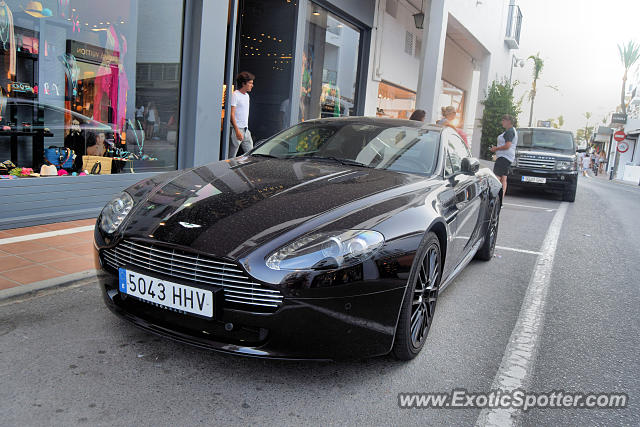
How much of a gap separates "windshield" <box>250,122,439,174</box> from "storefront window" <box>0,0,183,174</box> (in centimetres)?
309

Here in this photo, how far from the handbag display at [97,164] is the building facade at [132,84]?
0.01m

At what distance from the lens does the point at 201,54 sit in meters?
6.80

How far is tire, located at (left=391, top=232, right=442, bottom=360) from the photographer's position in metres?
2.60

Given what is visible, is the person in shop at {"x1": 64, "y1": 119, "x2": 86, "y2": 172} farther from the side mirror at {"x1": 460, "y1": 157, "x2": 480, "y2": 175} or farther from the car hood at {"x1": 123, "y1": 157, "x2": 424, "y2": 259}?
the side mirror at {"x1": 460, "y1": 157, "x2": 480, "y2": 175}

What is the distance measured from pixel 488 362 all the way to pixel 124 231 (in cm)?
207

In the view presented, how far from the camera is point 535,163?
11766mm

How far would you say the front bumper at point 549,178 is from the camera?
1155 cm

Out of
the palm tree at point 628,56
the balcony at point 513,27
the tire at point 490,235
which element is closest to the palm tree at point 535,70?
the palm tree at point 628,56

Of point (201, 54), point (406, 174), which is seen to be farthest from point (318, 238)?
point (201, 54)

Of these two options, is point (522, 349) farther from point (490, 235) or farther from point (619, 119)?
point (619, 119)

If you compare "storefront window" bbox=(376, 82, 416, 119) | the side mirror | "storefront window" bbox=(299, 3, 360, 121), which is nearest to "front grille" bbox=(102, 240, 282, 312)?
the side mirror

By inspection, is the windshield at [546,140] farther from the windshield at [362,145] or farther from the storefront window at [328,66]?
the windshield at [362,145]

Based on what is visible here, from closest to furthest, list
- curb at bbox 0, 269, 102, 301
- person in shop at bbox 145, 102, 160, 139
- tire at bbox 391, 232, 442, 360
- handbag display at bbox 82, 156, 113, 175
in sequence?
tire at bbox 391, 232, 442, 360 → curb at bbox 0, 269, 102, 301 → handbag display at bbox 82, 156, 113, 175 → person in shop at bbox 145, 102, 160, 139

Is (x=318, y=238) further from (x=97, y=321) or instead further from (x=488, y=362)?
(x=97, y=321)
